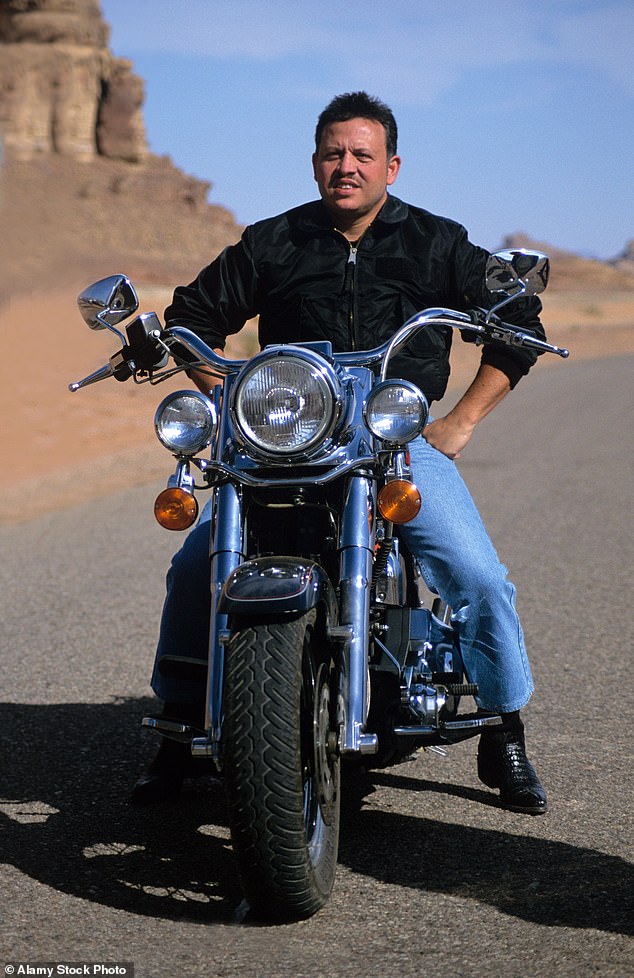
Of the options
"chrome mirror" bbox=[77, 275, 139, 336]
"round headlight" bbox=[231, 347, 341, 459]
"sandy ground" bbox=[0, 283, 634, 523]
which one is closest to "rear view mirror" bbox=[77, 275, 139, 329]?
"chrome mirror" bbox=[77, 275, 139, 336]

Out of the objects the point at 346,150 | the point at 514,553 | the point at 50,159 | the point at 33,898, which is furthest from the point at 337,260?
the point at 50,159

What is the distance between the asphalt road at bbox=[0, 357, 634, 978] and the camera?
3.16 metres

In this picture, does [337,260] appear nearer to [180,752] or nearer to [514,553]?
[180,752]

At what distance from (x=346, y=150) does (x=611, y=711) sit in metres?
2.55

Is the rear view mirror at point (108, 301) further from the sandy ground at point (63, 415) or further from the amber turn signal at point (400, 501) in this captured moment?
the sandy ground at point (63, 415)

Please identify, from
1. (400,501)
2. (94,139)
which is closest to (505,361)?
(400,501)

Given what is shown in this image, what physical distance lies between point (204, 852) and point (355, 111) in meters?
2.26

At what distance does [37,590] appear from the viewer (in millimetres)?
7984

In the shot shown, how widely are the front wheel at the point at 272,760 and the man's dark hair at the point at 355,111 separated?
1682 millimetres

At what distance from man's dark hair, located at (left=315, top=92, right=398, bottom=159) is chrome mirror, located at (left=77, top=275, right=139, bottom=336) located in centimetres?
80

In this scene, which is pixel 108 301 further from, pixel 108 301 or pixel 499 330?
pixel 499 330

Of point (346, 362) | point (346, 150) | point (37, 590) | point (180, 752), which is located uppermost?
point (346, 150)

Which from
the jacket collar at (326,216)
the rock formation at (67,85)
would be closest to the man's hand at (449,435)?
the jacket collar at (326,216)

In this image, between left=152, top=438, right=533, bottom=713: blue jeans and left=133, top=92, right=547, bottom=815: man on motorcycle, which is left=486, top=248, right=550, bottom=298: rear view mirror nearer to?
left=133, top=92, right=547, bottom=815: man on motorcycle
